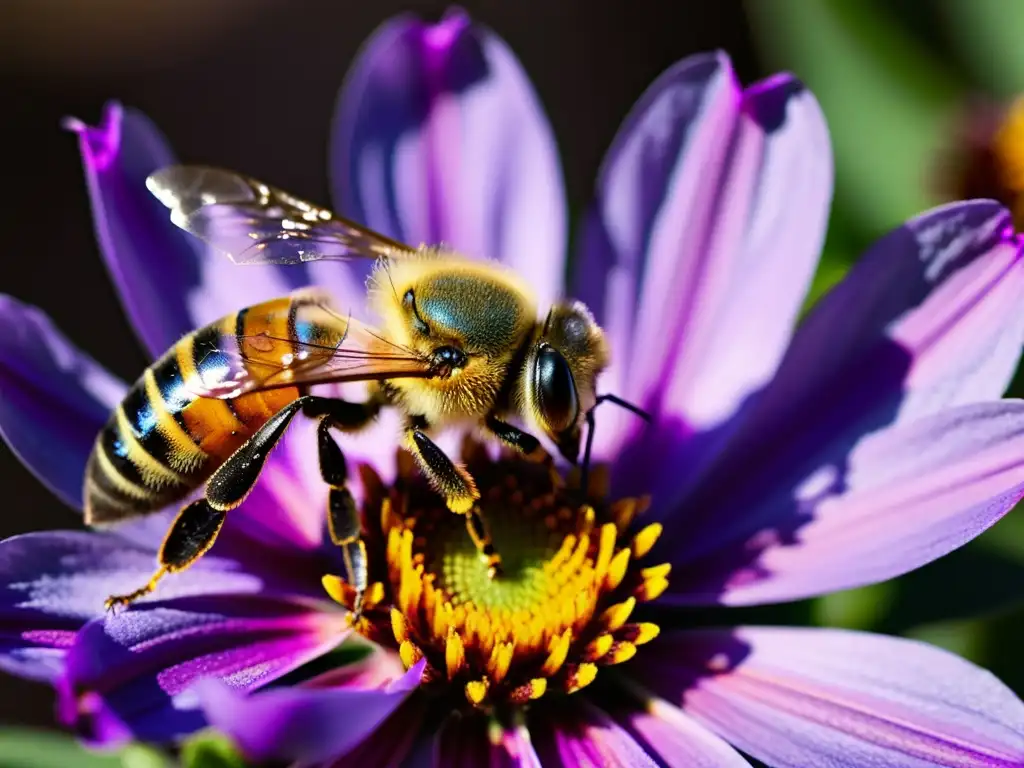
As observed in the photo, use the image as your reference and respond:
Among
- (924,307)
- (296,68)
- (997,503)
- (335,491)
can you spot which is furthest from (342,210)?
(296,68)

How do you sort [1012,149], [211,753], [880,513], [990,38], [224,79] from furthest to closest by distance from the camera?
1. [224,79]
2. [990,38]
3. [1012,149]
4. [880,513]
5. [211,753]

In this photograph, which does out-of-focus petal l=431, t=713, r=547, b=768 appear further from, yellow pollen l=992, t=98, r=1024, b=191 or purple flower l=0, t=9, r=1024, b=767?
yellow pollen l=992, t=98, r=1024, b=191

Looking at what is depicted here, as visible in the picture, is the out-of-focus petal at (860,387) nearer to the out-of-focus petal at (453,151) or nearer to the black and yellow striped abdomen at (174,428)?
the out-of-focus petal at (453,151)

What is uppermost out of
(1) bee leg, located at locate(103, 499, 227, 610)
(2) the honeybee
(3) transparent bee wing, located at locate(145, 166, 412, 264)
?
(3) transparent bee wing, located at locate(145, 166, 412, 264)

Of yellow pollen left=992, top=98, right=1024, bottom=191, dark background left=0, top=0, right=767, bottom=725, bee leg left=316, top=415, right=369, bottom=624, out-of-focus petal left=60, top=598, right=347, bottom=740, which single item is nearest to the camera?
out-of-focus petal left=60, top=598, right=347, bottom=740

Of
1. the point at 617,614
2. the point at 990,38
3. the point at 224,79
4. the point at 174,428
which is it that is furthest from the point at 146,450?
the point at 224,79

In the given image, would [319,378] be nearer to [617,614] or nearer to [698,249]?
[617,614]

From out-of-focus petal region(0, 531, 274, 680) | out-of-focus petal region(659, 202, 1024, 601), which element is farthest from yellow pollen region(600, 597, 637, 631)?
out-of-focus petal region(0, 531, 274, 680)
